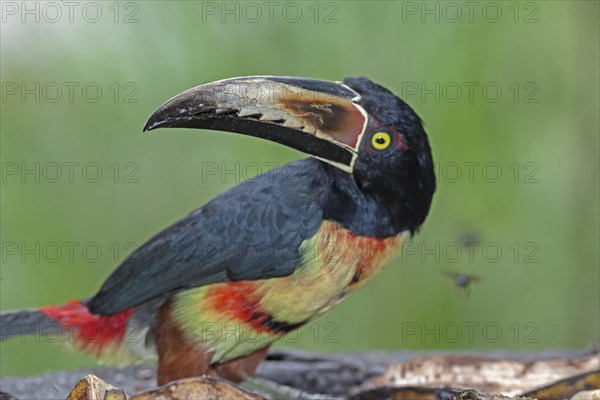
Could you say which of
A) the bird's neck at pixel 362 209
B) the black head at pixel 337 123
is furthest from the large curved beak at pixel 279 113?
the bird's neck at pixel 362 209

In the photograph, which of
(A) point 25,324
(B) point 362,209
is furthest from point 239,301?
(A) point 25,324

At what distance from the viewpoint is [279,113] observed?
303cm

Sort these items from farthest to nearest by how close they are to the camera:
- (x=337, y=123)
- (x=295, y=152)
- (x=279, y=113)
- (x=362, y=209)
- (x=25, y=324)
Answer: (x=295, y=152), (x=25, y=324), (x=362, y=209), (x=337, y=123), (x=279, y=113)

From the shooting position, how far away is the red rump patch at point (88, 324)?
141 inches

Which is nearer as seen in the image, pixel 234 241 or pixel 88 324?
pixel 234 241

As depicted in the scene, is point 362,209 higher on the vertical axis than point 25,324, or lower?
higher

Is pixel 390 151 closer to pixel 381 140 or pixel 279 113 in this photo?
pixel 381 140

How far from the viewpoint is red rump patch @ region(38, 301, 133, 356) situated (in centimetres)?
358

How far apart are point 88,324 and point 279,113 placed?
126 cm

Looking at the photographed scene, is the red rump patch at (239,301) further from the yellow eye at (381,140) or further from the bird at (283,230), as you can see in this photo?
the yellow eye at (381,140)

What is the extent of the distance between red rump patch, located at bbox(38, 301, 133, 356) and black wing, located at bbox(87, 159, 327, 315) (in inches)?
4.1

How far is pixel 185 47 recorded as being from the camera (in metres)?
5.34

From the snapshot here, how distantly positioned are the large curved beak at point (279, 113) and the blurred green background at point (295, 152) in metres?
2.15

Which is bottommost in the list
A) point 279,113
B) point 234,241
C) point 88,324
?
point 88,324
